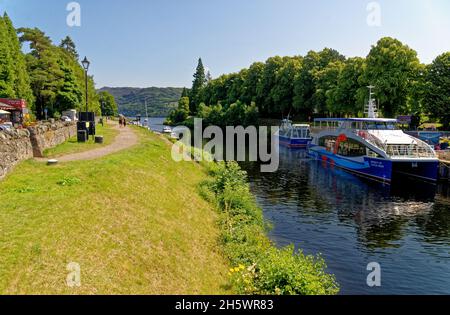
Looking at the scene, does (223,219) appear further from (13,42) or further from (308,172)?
(13,42)

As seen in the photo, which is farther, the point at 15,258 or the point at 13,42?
the point at 13,42

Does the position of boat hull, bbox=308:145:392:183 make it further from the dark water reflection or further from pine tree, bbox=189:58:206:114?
pine tree, bbox=189:58:206:114

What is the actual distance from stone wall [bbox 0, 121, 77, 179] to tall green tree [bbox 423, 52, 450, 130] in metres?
56.9

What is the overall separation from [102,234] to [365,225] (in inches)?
753

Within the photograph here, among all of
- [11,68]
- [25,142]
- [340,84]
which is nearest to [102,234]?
[25,142]

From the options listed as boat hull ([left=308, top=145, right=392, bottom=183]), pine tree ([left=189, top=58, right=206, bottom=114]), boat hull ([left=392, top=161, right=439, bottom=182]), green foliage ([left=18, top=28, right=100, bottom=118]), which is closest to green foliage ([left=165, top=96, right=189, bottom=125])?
pine tree ([left=189, top=58, right=206, bottom=114])

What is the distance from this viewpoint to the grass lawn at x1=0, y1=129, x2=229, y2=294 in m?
11.2

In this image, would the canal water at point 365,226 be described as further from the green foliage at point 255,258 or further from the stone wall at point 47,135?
the stone wall at point 47,135

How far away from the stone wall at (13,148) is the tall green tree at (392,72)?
5985cm

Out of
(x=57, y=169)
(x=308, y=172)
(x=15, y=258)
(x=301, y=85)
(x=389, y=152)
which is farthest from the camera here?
(x=301, y=85)

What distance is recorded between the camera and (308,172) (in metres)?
48.9
